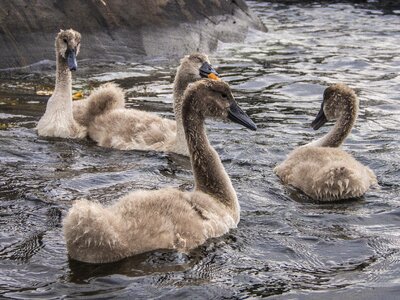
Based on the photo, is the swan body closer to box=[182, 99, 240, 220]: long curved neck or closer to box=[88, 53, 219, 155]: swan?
box=[88, 53, 219, 155]: swan

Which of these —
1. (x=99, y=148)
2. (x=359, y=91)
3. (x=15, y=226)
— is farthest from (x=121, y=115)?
(x=359, y=91)

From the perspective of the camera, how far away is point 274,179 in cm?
958

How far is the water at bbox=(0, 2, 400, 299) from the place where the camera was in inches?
258

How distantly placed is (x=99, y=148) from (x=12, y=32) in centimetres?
554

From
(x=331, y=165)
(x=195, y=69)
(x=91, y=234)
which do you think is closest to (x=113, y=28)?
(x=195, y=69)

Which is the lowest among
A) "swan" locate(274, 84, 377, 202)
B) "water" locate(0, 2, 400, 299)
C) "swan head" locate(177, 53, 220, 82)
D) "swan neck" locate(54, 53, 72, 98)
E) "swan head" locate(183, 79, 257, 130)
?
"water" locate(0, 2, 400, 299)

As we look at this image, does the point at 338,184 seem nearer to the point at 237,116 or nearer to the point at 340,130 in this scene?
the point at 237,116

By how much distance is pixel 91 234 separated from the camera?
21.3 ft

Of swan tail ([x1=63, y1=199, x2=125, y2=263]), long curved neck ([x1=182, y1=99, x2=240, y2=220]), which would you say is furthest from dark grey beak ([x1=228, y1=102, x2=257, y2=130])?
swan tail ([x1=63, y1=199, x2=125, y2=263])

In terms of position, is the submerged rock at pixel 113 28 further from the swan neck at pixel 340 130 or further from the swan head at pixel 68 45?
the swan neck at pixel 340 130

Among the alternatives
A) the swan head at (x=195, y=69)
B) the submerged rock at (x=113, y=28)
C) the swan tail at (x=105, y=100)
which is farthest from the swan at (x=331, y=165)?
the submerged rock at (x=113, y=28)

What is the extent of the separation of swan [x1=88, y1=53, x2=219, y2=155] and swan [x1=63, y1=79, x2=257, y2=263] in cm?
234

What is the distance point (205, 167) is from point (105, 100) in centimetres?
366

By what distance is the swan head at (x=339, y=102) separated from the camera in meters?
9.90
